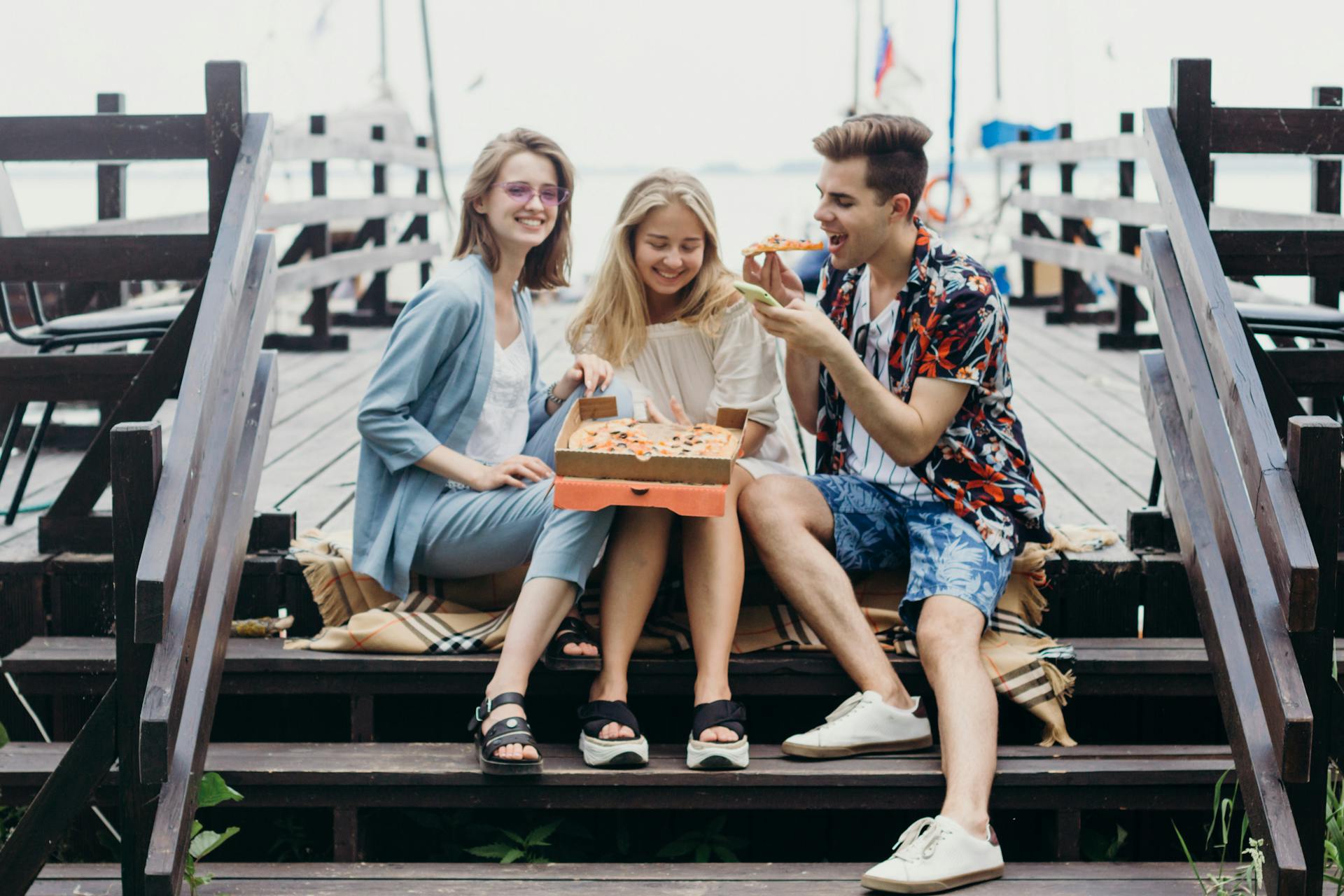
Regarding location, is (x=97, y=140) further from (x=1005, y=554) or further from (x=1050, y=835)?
(x=1050, y=835)

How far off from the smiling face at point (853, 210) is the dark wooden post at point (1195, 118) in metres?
0.66

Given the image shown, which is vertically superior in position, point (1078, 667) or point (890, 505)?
point (890, 505)

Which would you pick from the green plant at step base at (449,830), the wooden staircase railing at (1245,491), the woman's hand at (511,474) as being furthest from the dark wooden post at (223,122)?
the wooden staircase railing at (1245,491)

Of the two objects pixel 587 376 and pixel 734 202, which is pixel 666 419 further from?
pixel 734 202

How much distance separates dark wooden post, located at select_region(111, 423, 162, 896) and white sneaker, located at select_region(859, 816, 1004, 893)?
1.26m

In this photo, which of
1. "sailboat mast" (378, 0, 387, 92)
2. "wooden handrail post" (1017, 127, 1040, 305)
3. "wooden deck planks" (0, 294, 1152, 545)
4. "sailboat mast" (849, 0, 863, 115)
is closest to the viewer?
"wooden deck planks" (0, 294, 1152, 545)

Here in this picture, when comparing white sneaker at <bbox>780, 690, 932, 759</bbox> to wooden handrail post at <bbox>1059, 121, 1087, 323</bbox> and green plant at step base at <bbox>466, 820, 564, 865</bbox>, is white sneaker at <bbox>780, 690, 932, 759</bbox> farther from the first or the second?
wooden handrail post at <bbox>1059, 121, 1087, 323</bbox>

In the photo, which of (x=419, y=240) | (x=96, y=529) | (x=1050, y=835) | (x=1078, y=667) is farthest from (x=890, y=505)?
(x=419, y=240)

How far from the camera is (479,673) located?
2.86 meters

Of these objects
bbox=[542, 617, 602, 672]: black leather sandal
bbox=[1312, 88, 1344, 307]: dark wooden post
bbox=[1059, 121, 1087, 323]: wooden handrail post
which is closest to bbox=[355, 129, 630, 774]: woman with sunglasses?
bbox=[542, 617, 602, 672]: black leather sandal

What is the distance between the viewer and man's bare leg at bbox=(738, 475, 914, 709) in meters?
2.74

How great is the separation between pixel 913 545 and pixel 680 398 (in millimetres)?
675

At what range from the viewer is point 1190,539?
8.87 ft

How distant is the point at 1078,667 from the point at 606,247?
1408 millimetres
